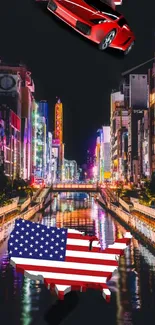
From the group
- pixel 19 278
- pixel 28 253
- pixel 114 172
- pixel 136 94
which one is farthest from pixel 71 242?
pixel 114 172

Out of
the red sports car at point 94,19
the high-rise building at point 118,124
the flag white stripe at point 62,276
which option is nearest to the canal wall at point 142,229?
the red sports car at point 94,19

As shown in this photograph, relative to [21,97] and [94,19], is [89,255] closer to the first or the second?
[94,19]

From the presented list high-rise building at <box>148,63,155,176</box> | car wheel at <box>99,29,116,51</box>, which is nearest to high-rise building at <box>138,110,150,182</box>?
high-rise building at <box>148,63,155,176</box>

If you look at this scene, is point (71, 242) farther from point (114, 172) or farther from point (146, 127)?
point (114, 172)

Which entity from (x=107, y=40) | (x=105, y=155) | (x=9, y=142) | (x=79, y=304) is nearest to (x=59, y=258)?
(x=79, y=304)

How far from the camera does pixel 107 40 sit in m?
17.4

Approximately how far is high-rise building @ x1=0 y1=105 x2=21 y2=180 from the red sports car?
→ 72974 millimetres

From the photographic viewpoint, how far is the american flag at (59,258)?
10172 mm

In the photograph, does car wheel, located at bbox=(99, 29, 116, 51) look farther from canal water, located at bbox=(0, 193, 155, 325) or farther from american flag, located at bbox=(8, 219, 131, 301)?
american flag, located at bbox=(8, 219, 131, 301)

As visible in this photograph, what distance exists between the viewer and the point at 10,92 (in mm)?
116750

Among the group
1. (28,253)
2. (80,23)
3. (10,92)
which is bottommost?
(28,253)

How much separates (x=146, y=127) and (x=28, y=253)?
9252 cm

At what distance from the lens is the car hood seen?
1691 centimetres

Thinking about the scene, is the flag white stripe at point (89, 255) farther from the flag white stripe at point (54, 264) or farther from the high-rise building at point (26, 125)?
the high-rise building at point (26, 125)
